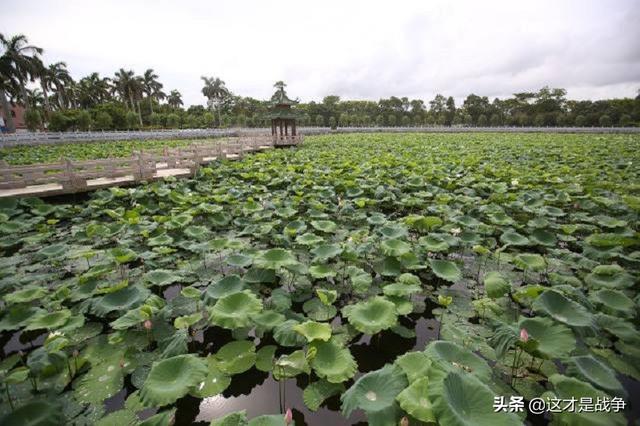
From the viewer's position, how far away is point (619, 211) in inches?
269

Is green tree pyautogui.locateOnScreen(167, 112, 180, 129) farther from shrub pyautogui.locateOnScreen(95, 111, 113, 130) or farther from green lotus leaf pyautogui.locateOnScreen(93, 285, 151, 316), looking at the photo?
green lotus leaf pyautogui.locateOnScreen(93, 285, 151, 316)

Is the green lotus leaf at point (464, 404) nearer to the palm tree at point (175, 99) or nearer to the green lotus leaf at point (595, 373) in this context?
the green lotus leaf at point (595, 373)

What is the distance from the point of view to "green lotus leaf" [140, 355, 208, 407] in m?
2.41

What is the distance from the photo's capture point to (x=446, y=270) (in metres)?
4.32

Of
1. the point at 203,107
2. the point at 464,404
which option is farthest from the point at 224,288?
the point at 203,107

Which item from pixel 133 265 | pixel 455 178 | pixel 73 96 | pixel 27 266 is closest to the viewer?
pixel 27 266

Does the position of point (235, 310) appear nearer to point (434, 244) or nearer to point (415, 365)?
point (415, 365)

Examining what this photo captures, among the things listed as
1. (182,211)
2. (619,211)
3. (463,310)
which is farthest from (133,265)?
(619,211)

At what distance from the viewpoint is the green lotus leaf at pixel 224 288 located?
151 inches

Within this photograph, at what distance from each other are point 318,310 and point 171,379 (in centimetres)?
188

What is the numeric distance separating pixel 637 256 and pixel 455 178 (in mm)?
5814

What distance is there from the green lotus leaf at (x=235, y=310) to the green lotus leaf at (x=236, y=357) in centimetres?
34

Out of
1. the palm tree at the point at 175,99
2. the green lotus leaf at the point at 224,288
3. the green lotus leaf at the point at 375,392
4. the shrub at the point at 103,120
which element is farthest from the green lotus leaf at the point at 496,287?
the palm tree at the point at 175,99

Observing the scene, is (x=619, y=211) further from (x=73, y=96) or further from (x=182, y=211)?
(x=73, y=96)
